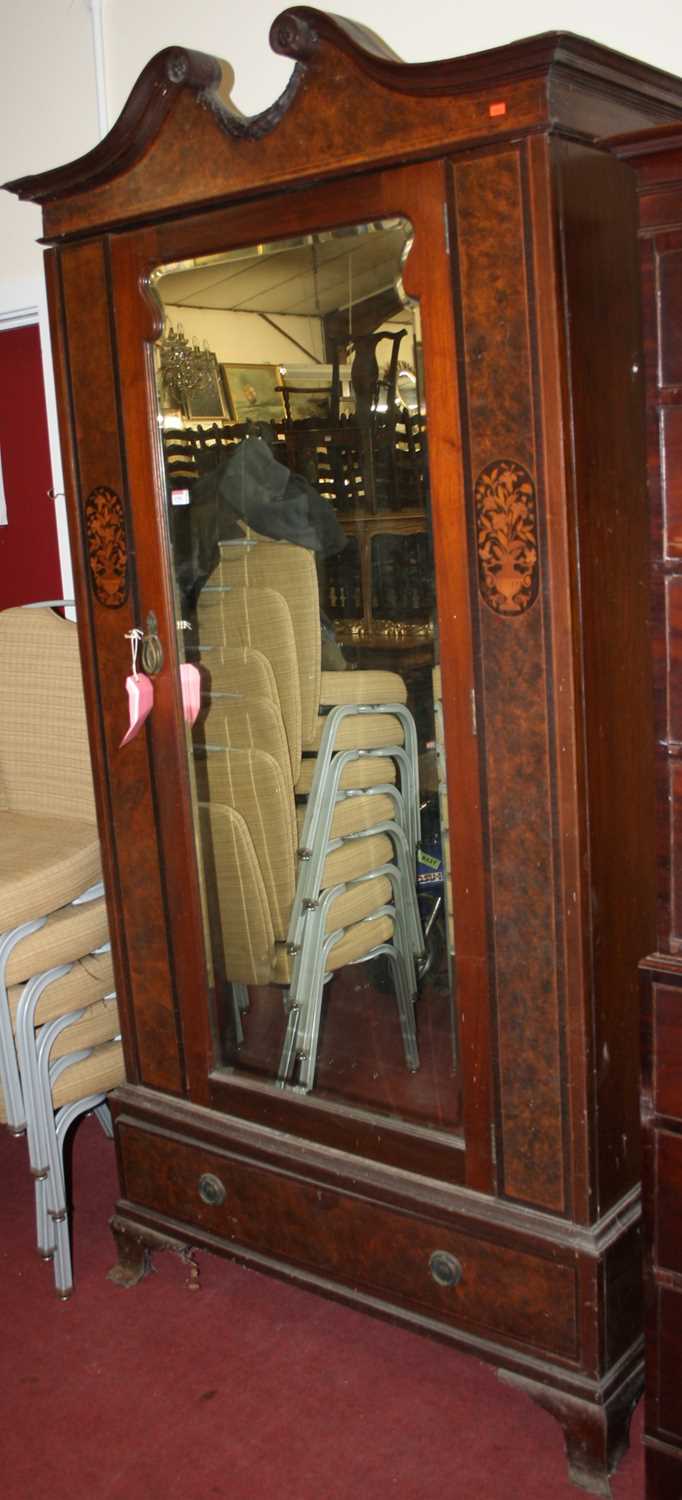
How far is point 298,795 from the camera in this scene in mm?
1958

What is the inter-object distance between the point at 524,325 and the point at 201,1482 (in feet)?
5.16

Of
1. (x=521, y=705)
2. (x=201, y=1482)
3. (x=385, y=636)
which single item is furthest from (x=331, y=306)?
(x=201, y=1482)

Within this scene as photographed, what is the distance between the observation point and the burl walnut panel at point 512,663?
5.02 ft

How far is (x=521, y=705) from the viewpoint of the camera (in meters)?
1.63

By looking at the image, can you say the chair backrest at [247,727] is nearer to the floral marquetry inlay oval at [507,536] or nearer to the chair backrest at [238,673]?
the chair backrest at [238,673]

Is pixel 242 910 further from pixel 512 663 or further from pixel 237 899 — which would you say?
pixel 512 663

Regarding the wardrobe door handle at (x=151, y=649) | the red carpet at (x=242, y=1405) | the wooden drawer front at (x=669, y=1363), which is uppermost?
the wardrobe door handle at (x=151, y=649)

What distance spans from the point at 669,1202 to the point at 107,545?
1198mm

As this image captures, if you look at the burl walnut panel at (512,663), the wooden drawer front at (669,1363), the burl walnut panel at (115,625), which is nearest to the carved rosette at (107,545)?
the burl walnut panel at (115,625)

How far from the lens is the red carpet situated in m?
1.83

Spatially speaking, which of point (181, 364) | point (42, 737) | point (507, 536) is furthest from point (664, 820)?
point (42, 737)

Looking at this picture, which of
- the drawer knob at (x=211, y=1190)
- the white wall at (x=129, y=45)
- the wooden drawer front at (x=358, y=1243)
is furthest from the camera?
the drawer knob at (x=211, y=1190)

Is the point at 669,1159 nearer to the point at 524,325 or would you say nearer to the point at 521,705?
the point at 521,705

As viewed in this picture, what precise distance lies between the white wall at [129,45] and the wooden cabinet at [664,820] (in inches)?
A: 27.4
